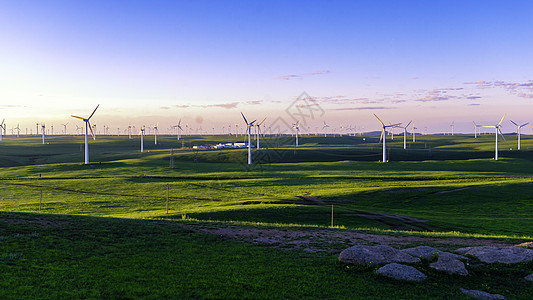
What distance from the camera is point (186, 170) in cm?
12500

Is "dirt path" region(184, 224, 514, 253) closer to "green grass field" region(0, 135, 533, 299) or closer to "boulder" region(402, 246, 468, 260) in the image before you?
"green grass field" region(0, 135, 533, 299)

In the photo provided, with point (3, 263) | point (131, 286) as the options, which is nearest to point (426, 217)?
point (131, 286)

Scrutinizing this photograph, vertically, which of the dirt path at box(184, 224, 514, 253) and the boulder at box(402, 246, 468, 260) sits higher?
the boulder at box(402, 246, 468, 260)

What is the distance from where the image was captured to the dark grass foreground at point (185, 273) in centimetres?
1700

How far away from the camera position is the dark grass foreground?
55.8 ft

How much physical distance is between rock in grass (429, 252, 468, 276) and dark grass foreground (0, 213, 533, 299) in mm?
406

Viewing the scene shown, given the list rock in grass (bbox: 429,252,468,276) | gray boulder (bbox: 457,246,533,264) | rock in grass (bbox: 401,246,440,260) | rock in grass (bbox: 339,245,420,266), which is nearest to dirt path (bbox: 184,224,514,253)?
gray boulder (bbox: 457,246,533,264)

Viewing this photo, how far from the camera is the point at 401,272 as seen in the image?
1931 cm

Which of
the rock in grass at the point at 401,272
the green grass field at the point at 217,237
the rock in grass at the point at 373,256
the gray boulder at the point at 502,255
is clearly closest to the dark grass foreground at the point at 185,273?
the green grass field at the point at 217,237

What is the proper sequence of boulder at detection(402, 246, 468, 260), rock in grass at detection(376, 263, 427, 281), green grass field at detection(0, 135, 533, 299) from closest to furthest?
1. green grass field at detection(0, 135, 533, 299)
2. rock in grass at detection(376, 263, 427, 281)
3. boulder at detection(402, 246, 468, 260)

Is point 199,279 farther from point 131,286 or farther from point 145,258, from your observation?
point 145,258

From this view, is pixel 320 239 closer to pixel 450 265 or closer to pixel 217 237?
pixel 217 237

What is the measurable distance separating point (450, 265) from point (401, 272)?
303cm

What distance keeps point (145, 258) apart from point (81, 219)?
14.0 meters
